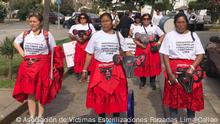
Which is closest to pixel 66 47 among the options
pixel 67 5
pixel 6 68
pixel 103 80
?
pixel 6 68

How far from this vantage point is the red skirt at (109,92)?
6203 mm

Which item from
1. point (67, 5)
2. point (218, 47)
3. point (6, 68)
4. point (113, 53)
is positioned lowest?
point (67, 5)

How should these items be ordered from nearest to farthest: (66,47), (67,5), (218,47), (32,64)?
(32,64)
(218,47)
(66,47)
(67,5)

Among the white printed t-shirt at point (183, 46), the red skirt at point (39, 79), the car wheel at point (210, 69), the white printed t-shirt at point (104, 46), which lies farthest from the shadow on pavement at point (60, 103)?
the car wheel at point (210, 69)

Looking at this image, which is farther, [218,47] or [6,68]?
[6,68]

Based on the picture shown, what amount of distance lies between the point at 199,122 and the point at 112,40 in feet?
6.78

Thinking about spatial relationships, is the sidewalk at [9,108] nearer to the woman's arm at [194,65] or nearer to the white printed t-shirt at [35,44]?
the white printed t-shirt at [35,44]

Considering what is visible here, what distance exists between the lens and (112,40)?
20.7ft

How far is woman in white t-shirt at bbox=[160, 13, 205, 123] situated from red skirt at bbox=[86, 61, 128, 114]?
2.21 feet

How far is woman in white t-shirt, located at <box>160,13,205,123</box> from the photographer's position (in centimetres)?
631

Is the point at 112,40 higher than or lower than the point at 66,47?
higher

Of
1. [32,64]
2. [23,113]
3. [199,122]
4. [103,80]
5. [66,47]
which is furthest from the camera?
[66,47]

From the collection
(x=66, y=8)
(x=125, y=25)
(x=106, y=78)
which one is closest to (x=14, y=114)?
(x=106, y=78)

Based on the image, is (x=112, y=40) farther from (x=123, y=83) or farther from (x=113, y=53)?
(x=123, y=83)
